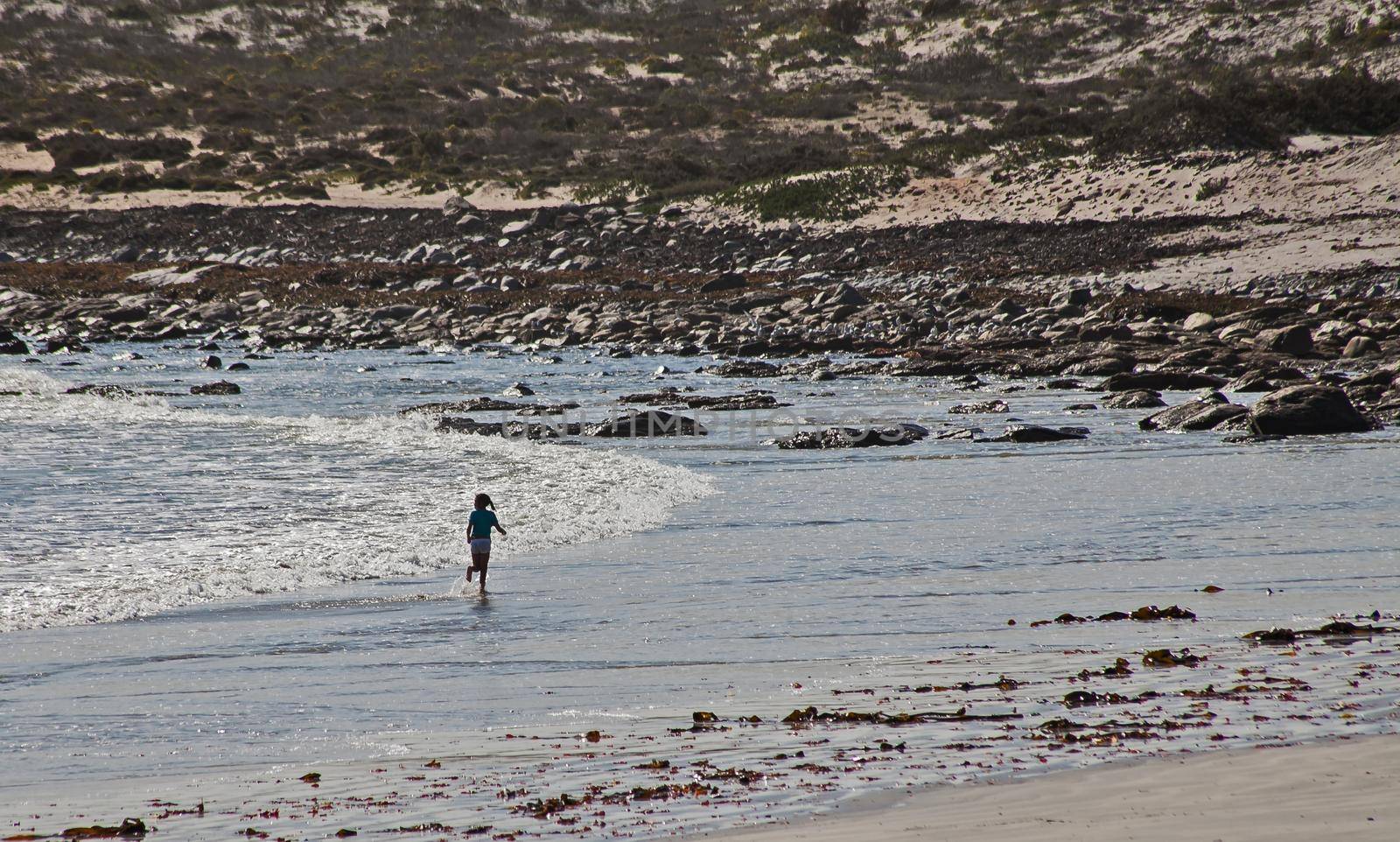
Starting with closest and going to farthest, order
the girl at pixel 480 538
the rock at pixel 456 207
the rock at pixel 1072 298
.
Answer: the girl at pixel 480 538, the rock at pixel 1072 298, the rock at pixel 456 207

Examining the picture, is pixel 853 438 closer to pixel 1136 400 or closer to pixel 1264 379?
pixel 1136 400

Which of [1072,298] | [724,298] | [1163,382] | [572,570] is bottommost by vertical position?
[572,570]

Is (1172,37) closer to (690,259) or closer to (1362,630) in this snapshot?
(690,259)

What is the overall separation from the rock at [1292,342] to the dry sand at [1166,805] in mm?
24933

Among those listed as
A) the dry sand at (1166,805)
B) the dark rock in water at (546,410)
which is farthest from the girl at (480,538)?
the dark rock in water at (546,410)

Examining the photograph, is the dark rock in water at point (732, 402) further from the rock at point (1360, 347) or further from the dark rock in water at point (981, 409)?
the rock at point (1360, 347)

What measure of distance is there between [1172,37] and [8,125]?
2813 inches

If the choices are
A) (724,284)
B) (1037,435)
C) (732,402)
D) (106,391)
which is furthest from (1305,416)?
(724,284)

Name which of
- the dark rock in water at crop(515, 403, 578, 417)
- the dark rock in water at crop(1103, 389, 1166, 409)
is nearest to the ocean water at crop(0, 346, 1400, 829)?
the dark rock in water at crop(1103, 389, 1166, 409)

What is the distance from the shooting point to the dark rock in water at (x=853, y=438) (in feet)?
64.1

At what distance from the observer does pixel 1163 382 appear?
25.3 m

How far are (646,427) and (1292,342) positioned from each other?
15.7 m

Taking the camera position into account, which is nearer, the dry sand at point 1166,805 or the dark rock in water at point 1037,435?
the dry sand at point 1166,805

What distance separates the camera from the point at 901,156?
5969 centimetres
